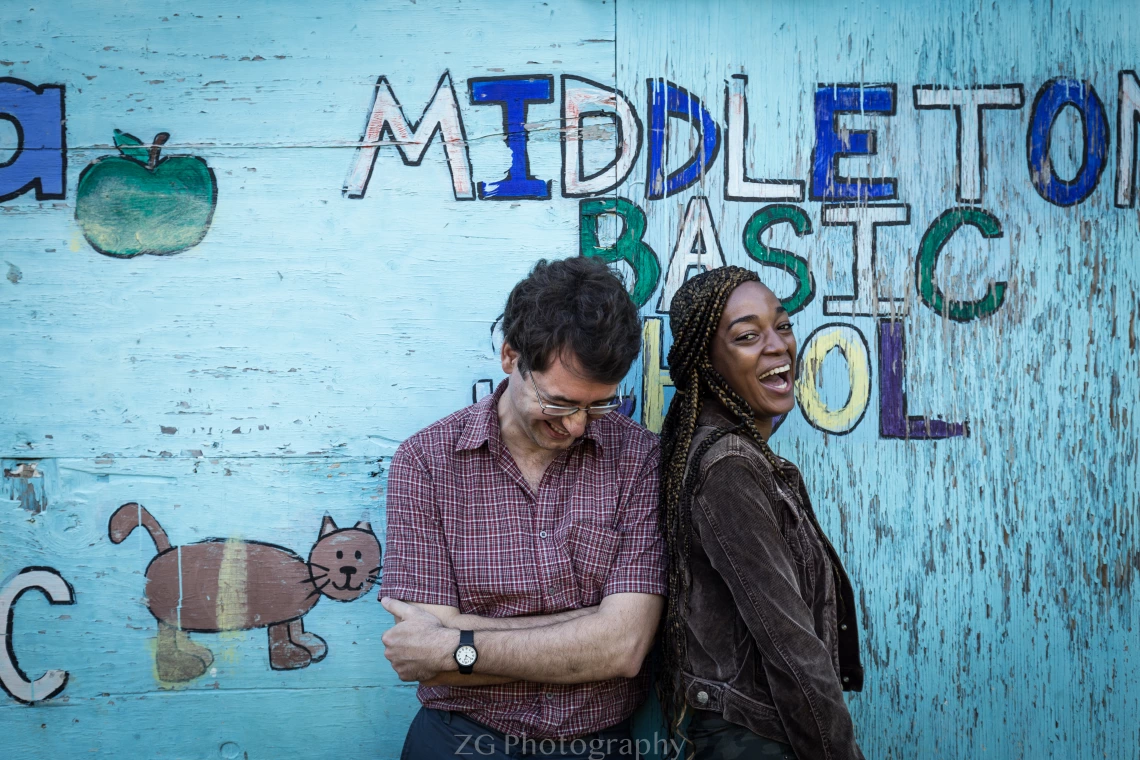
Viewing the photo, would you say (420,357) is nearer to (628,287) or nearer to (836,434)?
(628,287)

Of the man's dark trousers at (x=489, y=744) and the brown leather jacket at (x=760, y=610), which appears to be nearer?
the brown leather jacket at (x=760, y=610)

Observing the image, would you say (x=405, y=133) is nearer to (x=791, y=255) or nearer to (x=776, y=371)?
(x=791, y=255)

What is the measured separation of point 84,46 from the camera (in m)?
2.93

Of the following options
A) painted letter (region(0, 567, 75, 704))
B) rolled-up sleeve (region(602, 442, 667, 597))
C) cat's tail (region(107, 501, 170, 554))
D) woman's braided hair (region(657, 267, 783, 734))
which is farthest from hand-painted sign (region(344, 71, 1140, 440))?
painted letter (region(0, 567, 75, 704))

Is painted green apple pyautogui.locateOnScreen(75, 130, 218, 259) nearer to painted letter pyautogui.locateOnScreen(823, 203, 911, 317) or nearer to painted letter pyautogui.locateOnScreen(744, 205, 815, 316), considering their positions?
painted letter pyautogui.locateOnScreen(744, 205, 815, 316)

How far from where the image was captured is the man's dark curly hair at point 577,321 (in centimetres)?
221

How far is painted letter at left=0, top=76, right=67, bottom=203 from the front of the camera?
292 cm

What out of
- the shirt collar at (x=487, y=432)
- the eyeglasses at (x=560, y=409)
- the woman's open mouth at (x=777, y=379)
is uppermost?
the woman's open mouth at (x=777, y=379)

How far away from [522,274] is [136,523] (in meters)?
1.62

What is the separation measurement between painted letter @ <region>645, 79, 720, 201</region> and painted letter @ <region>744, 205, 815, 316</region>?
0.28 m

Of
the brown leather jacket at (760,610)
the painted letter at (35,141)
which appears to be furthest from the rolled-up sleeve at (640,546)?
the painted letter at (35,141)

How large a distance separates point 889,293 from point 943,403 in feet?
1.48

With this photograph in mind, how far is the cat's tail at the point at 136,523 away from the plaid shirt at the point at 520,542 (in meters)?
1.11

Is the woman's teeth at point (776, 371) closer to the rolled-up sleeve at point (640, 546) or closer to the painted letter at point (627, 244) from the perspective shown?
the rolled-up sleeve at point (640, 546)
